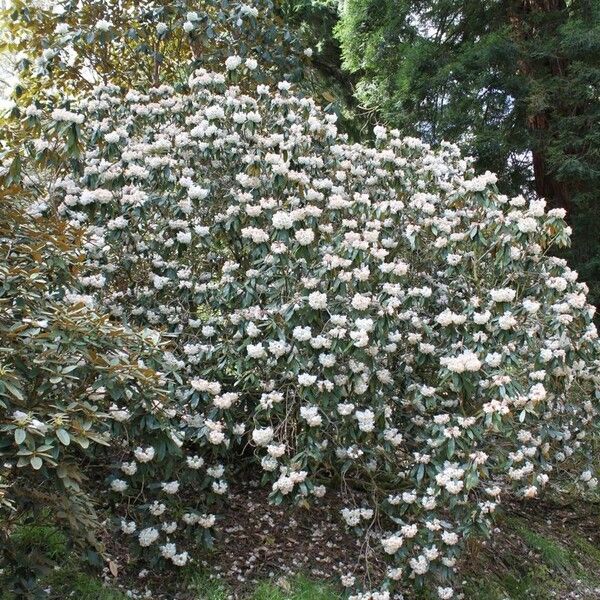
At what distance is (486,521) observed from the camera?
3344 mm

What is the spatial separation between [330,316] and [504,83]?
387cm

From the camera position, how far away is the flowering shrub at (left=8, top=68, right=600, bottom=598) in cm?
338

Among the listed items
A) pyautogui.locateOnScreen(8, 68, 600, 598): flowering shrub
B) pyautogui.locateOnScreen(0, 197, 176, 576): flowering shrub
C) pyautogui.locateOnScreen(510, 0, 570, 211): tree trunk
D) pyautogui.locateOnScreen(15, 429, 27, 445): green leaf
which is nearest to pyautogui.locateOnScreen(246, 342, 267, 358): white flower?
pyautogui.locateOnScreen(8, 68, 600, 598): flowering shrub

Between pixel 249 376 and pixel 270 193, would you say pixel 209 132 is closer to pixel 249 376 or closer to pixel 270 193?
pixel 270 193

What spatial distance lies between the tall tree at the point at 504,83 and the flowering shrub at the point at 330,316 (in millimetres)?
2154

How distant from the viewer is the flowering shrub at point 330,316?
11.1ft

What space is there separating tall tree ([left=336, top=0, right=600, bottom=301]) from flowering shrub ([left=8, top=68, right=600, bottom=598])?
215cm

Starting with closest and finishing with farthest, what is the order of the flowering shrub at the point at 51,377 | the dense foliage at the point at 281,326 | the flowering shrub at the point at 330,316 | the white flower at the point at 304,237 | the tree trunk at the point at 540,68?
1. the flowering shrub at the point at 51,377
2. the dense foliage at the point at 281,326
3. the flowering shrub at the point at 330,316
4. the white flower at the point at 304,237
5. the tree trunk at the point at 540,68

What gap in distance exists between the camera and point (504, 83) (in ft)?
21.0

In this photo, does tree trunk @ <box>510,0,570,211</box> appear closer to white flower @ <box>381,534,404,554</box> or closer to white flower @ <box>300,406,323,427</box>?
→ white flower @ <box>300,406,323,427</box>

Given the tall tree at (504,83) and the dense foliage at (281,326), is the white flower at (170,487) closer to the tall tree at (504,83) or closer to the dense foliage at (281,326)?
the dense foliage at (281,326)

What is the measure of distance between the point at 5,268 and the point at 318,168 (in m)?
2.05

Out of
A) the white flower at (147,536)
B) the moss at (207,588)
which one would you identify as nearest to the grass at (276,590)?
the moss at (207,588)

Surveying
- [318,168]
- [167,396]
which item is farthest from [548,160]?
[167,396]
